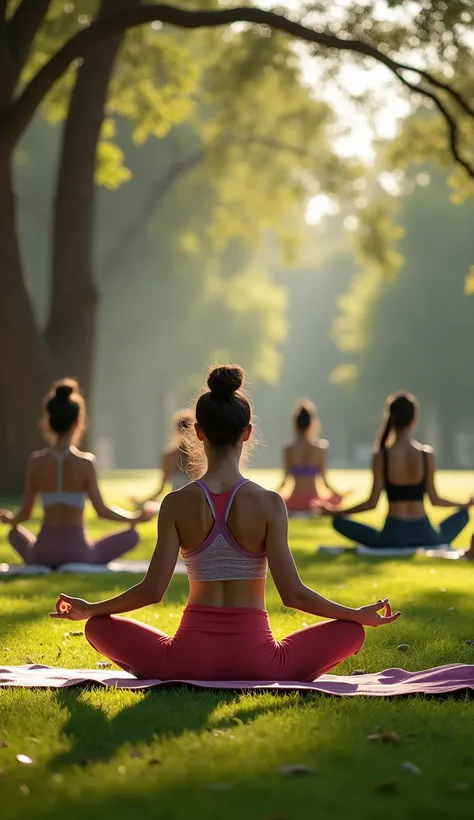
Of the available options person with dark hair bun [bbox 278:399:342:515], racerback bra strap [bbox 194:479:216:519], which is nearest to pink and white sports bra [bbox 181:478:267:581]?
racerback bra strap [bbox 194:479:216:519]

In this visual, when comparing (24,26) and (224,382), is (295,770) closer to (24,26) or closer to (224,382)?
(224,382)

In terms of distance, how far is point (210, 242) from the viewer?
49750mm

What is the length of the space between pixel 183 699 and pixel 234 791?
147 cm

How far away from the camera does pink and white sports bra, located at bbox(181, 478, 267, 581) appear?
5758 millimetres

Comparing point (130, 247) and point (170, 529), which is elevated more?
point (130, 247)

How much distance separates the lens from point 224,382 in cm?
577

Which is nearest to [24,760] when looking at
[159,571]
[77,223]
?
[159,571]

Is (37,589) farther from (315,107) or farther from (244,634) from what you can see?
(315,107)

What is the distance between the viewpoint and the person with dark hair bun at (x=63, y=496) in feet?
35.3

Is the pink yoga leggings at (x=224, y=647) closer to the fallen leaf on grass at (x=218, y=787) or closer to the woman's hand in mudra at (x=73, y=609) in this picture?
the woman's hand in mudra at (x=73, y=609)

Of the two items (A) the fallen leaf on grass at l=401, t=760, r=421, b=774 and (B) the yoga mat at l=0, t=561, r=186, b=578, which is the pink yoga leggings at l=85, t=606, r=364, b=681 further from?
(B) the yoga mat at l=0, t=561, r=186, b=578

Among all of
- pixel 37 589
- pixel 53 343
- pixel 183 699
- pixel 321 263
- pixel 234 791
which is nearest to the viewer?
pixel 234 791

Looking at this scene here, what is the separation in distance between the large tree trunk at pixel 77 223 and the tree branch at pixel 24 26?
8.17m

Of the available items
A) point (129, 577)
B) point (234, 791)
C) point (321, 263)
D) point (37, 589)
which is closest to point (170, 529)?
point (234, 791)
